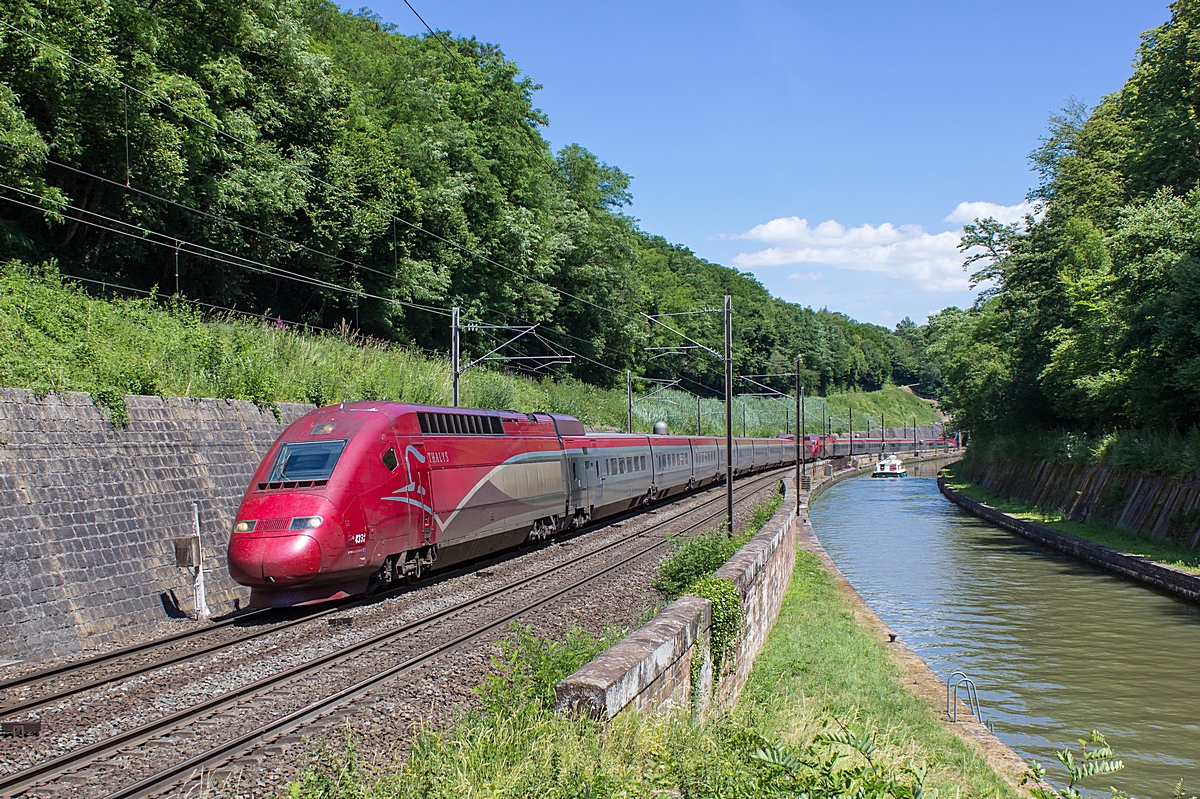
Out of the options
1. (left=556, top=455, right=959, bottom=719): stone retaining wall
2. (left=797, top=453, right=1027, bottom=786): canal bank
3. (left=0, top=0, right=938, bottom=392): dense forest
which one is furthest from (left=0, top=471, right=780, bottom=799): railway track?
(left=0, top=0, right=938, bottom=392): dense forest

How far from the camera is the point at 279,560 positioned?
12516 millimetres

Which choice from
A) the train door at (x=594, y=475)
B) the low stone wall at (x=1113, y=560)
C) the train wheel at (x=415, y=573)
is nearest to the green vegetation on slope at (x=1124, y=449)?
the low stone wall at (x=1113, y=560)

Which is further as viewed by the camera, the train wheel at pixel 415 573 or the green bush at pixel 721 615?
the train wheel at pixel 415 573

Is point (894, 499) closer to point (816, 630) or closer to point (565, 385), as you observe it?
point (565, 385)

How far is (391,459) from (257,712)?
6387 mm

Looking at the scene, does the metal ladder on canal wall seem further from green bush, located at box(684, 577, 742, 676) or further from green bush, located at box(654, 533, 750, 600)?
green bush, located at box(654, 533, 750, 600)

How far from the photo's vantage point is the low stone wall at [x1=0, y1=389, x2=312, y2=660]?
1145cm

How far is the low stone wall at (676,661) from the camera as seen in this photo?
6410 millimetres

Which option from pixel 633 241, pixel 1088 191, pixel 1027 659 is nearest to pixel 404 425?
pixel 1027 659

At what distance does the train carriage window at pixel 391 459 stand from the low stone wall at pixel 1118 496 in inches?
829

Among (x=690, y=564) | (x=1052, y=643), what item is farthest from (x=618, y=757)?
(x=1052, y=643)

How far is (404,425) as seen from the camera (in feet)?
50.5

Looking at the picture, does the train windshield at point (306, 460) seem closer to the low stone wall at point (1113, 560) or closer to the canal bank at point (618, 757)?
the canal bank at point (618, 757)

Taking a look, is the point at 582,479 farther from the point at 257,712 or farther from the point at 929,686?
the point at 257,712
